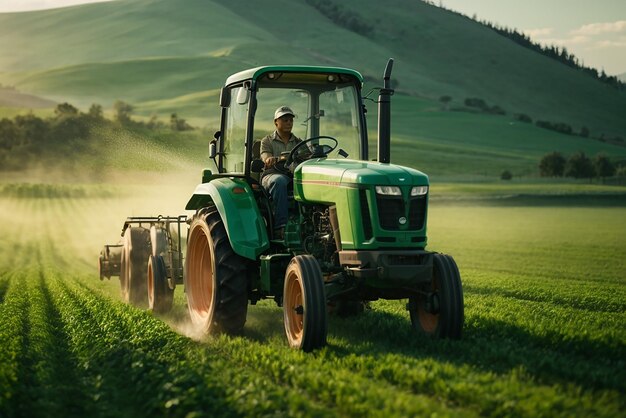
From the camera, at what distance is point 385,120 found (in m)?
9.36

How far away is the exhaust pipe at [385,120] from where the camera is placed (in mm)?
9277

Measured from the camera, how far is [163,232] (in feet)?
43.1

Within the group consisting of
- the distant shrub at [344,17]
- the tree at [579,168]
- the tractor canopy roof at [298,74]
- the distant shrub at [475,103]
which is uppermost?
the distant shrub at [344,17]

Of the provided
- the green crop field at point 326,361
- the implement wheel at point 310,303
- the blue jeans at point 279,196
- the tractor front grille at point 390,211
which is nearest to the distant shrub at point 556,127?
the green crop field at point 326,361

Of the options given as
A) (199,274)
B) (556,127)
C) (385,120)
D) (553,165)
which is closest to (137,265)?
(199,274)

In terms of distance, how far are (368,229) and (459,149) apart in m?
81.6

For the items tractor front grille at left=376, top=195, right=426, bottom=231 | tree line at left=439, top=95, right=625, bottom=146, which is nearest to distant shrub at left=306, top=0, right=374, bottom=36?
tree line at left=439, top=95, right=625, bottom=146

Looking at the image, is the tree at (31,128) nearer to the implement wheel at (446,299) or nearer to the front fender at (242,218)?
the front fender at (242,218)

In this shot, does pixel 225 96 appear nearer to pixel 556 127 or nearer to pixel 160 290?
pixel 160 290

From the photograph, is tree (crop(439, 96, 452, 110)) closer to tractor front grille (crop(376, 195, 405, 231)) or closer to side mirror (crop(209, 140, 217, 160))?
side mirror (crop(209, 140, 217, 160))

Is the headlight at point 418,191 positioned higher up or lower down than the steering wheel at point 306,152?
lower down

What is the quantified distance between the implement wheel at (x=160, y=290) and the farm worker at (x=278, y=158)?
10.6 feet

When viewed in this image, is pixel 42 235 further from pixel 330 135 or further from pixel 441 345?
pixel 441 345

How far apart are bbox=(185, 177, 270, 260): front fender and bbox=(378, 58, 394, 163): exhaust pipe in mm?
1537
